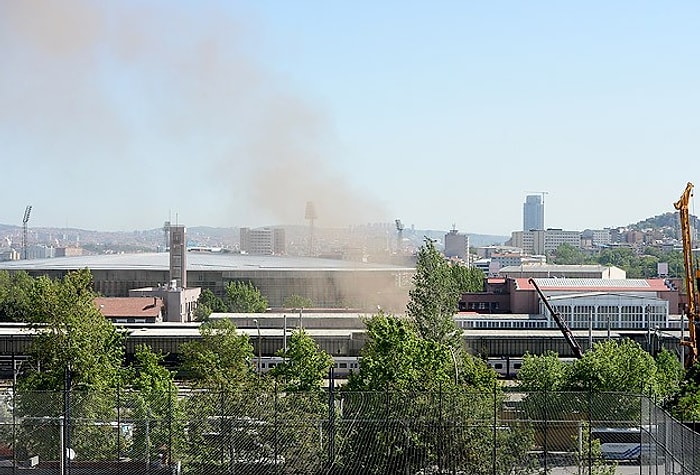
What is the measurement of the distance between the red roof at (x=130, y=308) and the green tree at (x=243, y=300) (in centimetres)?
461

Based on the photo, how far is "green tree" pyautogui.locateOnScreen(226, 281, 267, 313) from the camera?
34500 mm

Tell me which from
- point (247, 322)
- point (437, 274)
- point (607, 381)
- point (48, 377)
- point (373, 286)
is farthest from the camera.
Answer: point (373, 286)

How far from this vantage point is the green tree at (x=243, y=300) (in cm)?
3450

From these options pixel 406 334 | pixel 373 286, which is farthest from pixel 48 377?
pixel 373 286

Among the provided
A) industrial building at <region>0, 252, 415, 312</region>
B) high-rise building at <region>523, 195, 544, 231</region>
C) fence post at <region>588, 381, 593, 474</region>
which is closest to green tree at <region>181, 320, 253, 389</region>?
fence post at <region>588, 381, 593, 474</region>

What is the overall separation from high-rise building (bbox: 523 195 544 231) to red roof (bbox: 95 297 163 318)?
6265 inches

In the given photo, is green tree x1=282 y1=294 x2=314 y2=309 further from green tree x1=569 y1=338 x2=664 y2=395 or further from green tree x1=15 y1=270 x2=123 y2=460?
green tree x1=569 y1=338 x2=664 y2=395

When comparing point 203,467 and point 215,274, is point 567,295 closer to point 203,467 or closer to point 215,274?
point 215,274

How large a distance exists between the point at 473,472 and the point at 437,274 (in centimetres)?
752

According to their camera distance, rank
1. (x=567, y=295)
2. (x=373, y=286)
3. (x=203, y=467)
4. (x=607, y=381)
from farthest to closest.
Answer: (x=373, y=286) → (x=567, y=295) → (x=607, y=381) → (x=203, y=467)

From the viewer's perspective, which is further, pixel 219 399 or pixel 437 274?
pixel 437 274

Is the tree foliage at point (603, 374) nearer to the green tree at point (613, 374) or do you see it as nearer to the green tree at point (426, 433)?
the green tree at point (613, 374)

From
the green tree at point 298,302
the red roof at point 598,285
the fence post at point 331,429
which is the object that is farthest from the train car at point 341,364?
the green tree at point 298,302

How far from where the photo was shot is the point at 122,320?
91.6ft
